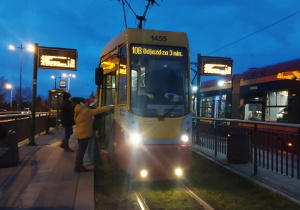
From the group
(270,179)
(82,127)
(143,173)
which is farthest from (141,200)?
(270,179)

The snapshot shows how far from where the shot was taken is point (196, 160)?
31.2 ft

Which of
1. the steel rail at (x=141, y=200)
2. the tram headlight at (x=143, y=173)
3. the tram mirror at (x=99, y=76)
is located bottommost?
the steel rail at (x=141, y=200)

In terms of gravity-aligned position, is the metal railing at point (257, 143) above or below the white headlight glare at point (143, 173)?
above

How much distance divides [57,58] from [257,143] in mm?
8231

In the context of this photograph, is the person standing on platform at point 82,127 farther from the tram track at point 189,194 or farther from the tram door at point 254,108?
the tram door at point 254,108

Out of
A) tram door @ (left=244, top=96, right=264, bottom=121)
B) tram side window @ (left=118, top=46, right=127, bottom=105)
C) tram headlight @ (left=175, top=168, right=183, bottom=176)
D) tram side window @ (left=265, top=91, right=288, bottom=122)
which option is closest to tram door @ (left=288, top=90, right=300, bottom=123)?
tram side window @ (left=265, top=91, right=288, bottom=122)

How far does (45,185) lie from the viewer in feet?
19.6

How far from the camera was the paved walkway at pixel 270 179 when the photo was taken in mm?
5948

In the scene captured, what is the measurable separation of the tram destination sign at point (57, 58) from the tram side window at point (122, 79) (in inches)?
204

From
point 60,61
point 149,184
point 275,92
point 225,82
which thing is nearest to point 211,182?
point 149,184

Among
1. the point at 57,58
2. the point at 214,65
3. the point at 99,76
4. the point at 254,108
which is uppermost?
the point at 214,65

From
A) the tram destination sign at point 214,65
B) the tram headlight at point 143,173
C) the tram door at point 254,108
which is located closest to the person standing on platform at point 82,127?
the tram headlight at point 143,173

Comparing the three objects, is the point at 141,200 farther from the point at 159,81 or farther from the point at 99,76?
the point at 99,76

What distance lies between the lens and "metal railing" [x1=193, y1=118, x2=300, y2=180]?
6.38 metres
